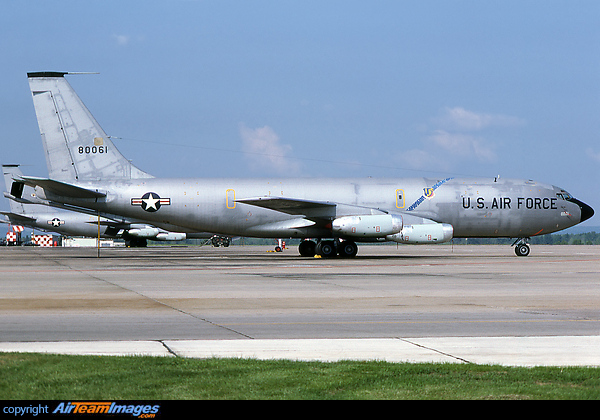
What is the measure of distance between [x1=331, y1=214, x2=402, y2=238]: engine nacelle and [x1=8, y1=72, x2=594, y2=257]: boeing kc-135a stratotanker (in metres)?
0.11

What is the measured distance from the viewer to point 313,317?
1339 centimetres

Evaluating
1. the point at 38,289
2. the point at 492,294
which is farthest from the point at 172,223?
the point at 492,294

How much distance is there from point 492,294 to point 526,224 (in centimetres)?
2527

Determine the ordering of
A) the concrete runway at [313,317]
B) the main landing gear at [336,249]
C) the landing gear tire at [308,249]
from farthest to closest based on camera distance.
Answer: the landing gear tire at [308,249]
the main landing gear at [336,249]
the concrete runway at [313,317]

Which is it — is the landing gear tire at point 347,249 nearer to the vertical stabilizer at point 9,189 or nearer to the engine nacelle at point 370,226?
the engine nacelle at point 370,226

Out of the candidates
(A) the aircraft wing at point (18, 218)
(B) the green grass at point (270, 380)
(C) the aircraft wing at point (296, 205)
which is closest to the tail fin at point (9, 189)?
(A) the aircraft wing at point (18, 218)

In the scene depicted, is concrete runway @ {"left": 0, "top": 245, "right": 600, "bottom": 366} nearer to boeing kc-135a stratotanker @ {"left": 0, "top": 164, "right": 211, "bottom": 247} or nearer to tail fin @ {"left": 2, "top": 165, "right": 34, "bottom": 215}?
tail fin @ {"left": 2, "top": 165, "right": 34, "bottom": 215}

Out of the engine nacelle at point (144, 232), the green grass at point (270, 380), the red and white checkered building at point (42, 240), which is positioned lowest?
the green grass at point (270, 380)

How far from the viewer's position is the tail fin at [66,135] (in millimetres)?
40031

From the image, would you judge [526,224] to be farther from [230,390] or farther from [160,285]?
[230,390]

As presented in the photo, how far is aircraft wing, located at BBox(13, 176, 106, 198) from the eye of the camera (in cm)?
3638

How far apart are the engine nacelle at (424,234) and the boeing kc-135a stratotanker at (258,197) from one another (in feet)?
0.18

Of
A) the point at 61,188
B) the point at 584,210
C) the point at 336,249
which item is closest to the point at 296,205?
the point at 336,249

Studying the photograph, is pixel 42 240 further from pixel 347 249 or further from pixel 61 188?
pixel 347 249
